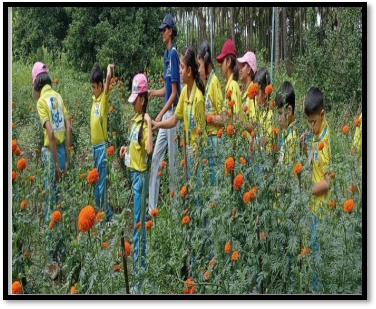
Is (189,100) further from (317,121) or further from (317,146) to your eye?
(317,146)

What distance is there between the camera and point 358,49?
9.64 metres

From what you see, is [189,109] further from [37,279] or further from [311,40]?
[311,40]

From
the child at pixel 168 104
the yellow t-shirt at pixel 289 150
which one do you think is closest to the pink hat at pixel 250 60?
the child at pixel 168 104

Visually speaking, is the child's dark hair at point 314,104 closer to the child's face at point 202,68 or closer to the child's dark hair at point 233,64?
the child's dark hair at point 233,64

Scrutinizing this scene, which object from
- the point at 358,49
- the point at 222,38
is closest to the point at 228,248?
the point at 358,49

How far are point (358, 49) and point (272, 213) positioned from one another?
788cm

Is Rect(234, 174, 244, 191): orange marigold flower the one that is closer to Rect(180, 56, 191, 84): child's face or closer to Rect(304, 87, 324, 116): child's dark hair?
Rect(304, 87, 324, 116): child's dark hair

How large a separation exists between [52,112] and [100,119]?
0.67 metres

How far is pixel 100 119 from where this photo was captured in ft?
15.8

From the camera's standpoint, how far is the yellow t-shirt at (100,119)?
4820mm

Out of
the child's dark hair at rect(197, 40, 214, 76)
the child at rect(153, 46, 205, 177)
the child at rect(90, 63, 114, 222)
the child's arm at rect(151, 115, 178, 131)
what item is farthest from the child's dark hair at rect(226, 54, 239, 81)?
the child at rect(90, 63, 114, 222)

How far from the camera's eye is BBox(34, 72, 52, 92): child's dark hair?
170 inches

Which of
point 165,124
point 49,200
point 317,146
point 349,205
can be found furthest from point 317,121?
point 49,200

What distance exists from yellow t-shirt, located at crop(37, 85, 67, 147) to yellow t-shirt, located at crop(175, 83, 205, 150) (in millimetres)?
894
